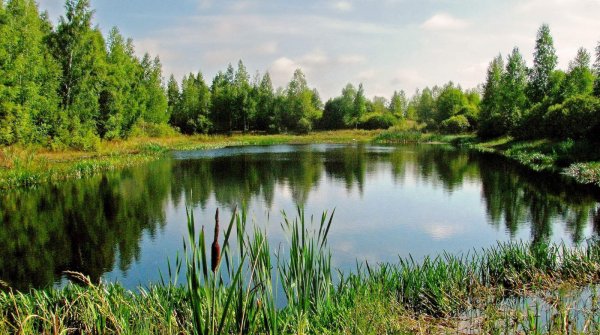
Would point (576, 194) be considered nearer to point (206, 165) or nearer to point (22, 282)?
point (22, 282)

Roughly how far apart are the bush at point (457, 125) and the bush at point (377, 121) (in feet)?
35.0

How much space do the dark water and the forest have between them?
23.1 feet

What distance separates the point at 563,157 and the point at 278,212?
2017 cm

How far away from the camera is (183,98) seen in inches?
2995

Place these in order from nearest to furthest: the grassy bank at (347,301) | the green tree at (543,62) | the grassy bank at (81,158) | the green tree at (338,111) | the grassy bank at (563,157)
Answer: the grassy bank at (347,301)
the grassy bank at (81,158)
the grassy bank at (563,157)
the green tree at (543,62)
the green tree at (338,111)

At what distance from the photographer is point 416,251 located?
11297mm

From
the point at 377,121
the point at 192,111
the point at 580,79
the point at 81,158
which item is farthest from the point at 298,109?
the point at 81,158

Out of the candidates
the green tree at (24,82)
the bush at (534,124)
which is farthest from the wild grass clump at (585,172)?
the green tree at (24,82)

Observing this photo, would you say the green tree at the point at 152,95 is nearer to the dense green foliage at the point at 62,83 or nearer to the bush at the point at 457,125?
the dense green foliage at the point at 62,83

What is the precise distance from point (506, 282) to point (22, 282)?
31.5 ft

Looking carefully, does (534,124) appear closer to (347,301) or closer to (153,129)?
(347,301)

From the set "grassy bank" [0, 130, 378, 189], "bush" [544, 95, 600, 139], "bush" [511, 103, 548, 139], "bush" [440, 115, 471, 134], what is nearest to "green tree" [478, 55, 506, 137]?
"bush" [440, 115, 471, 134]

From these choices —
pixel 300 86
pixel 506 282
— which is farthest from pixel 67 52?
pixel 300 86

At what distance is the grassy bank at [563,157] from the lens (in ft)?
73.6
